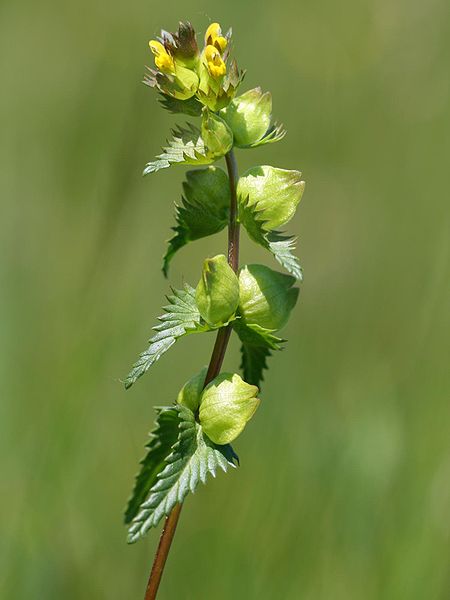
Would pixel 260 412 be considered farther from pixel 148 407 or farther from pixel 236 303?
pixel 236 303

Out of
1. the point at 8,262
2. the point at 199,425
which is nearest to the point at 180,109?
the point at 199,425

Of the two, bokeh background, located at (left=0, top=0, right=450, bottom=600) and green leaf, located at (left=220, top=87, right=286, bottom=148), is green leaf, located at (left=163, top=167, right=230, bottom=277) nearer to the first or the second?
green leaf, located at (left=220, top=87, right=286, bottom=148)

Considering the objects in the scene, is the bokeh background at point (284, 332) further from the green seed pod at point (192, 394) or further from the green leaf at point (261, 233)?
the green leaf at point (261, 233)

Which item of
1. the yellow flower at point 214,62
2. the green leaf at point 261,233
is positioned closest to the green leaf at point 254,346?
the green leaf at point 261,233

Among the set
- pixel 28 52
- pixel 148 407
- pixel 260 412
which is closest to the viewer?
pixel 260 412

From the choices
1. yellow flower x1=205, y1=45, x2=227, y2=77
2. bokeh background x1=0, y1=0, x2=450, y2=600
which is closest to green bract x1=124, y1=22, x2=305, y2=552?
yellow flower x1=205, y1=45, x2=227, y2=77

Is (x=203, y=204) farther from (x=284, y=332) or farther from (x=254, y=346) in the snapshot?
(x=284, y=332)
